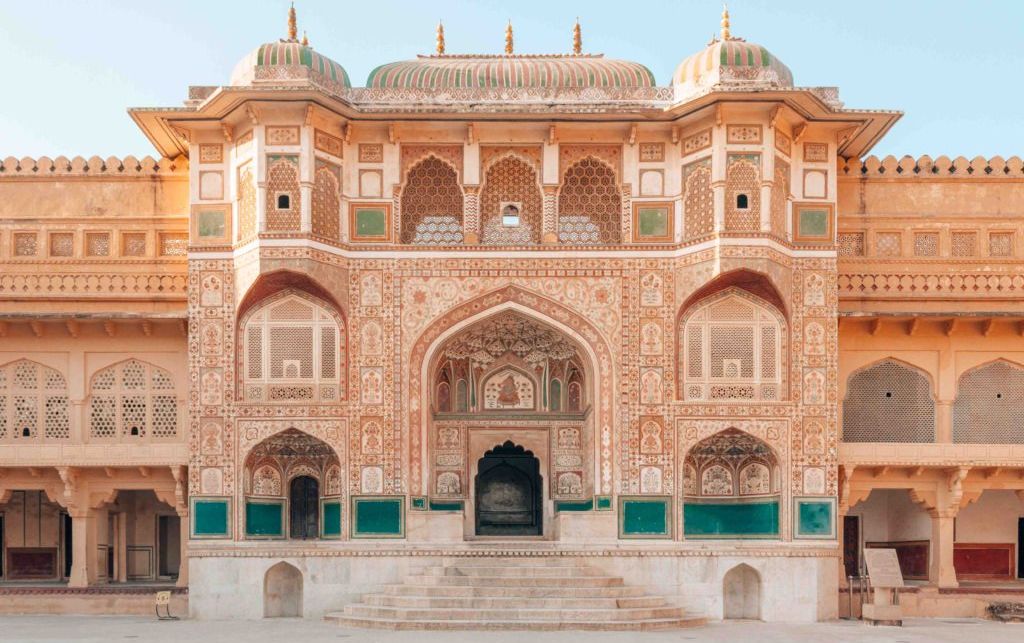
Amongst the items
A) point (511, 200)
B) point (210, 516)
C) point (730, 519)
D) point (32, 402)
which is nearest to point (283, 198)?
point (511, 200)

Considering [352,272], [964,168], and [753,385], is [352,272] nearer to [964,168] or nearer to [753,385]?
[753,385]

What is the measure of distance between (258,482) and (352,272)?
3.17 m

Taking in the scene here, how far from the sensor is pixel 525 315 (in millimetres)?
20234

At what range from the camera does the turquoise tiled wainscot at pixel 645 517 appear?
65.1ft

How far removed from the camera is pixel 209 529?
65.1ft

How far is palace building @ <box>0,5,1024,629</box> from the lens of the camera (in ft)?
64.7

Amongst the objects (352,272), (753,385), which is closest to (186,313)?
(352,272)

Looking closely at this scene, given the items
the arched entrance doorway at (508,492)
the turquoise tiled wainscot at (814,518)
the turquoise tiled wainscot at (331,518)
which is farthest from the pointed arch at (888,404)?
the turquoise tiled wainscot at (331,518)

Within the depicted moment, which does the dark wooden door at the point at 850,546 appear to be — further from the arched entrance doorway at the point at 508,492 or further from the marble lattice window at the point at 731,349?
the arched entrance doorway at the point at 508,492

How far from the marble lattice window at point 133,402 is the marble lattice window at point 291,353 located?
6.65ft

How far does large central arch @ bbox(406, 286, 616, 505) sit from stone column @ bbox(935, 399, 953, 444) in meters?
4.91

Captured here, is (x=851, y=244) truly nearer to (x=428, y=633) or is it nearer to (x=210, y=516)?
(x=428, y=633)

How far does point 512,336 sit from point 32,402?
6975 mm

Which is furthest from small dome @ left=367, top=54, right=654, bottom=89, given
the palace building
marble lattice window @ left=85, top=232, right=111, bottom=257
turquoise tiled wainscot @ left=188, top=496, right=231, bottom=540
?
turquoise tiled wainscot @ left=188, top=496, right=231, bottom=540
